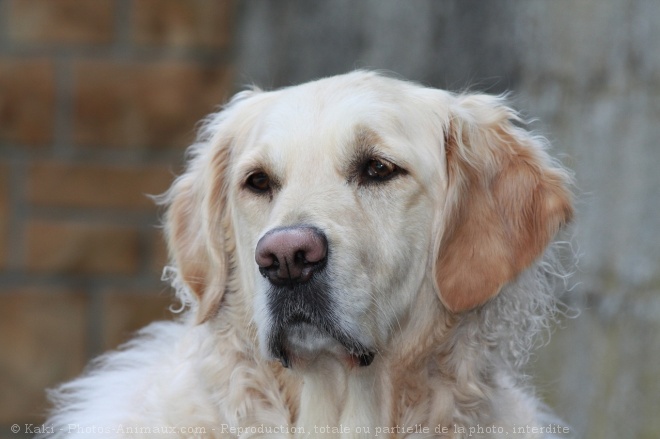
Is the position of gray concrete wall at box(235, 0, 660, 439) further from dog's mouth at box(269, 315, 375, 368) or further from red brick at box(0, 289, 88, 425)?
red brick at box(0, 289, 88, 425)

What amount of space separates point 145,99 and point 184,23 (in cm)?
58

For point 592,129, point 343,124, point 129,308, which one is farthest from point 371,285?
point 129,308

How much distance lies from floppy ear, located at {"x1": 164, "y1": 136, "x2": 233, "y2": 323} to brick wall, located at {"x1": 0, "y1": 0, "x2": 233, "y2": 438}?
10.1 ft

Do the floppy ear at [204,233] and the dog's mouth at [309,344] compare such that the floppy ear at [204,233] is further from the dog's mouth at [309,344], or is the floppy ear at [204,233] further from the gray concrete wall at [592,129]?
the gray concrete wall at [592,129]

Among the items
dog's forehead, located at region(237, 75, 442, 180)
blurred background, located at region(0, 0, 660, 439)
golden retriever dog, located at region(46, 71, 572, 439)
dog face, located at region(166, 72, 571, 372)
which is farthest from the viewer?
blurred background, located at region(0, 0, 660, 439)

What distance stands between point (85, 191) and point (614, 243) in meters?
3.60

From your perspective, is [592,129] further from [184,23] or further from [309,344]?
[184,23]

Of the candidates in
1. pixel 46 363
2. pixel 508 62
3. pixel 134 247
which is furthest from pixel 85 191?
pixel 508 62

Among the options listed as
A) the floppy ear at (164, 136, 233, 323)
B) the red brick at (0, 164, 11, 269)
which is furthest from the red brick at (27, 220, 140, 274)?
the floppy ear at (164, 136, 233, 323)

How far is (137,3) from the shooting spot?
23.3ft

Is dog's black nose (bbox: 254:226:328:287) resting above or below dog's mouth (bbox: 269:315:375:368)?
above

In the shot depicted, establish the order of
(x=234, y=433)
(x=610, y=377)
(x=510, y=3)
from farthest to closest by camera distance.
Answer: (x=510, y=3) < (x=610, y=377) < (x=234, y=433)

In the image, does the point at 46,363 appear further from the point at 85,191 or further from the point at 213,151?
the point at 213,151

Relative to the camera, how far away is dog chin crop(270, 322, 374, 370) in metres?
3.36
